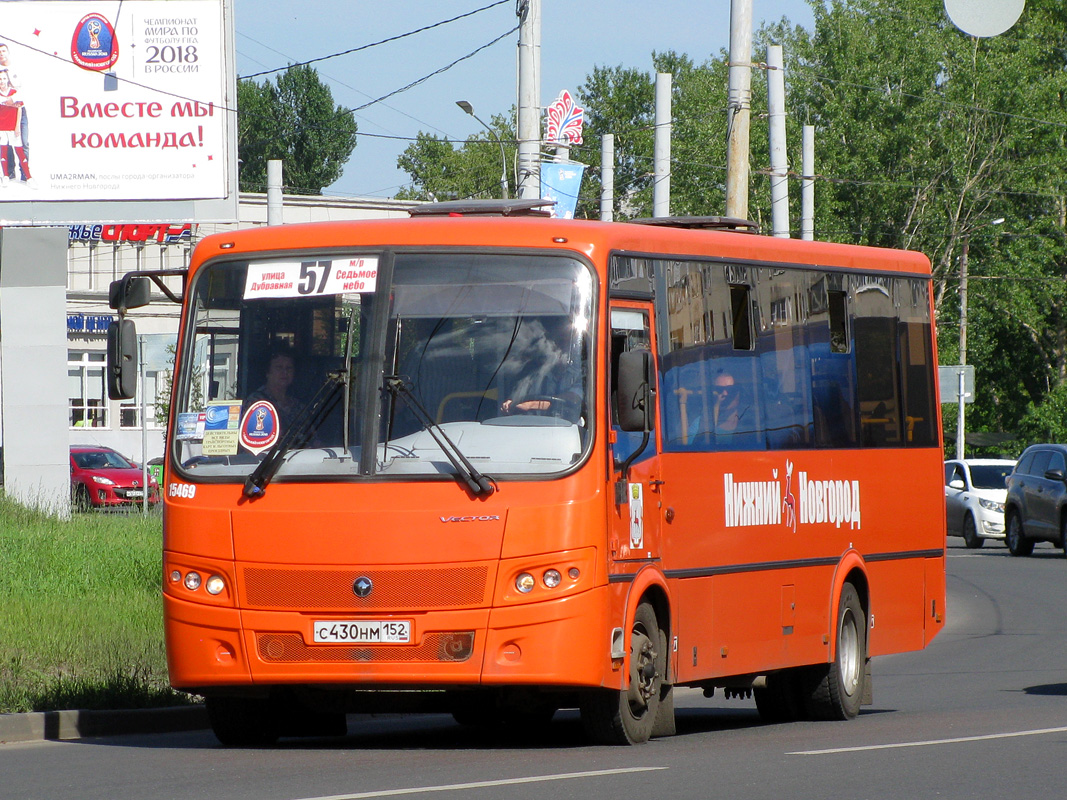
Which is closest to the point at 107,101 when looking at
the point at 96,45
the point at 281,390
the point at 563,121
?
the point at 96,45

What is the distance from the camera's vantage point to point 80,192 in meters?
31.8

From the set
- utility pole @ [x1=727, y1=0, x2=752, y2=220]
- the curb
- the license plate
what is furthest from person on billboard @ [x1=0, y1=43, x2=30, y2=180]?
the license plate

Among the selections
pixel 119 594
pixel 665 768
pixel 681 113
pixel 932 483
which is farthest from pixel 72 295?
pixel 665 768

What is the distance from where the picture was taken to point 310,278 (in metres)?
10.4

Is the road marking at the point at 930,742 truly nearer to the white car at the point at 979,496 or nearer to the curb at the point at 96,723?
the curb at the point at 96,723

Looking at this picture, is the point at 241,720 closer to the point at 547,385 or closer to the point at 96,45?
the point at 547,385

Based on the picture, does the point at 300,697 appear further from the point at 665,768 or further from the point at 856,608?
the point at 856,608

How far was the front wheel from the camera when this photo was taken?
33.6 metres

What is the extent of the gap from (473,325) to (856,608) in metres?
4.44

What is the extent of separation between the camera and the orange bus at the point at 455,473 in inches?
381

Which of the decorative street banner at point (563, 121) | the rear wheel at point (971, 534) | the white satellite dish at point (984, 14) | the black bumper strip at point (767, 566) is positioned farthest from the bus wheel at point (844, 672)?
the rear wheel at point (971, 534)

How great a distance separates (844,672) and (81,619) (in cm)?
554

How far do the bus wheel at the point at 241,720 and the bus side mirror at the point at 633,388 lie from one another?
258 cm

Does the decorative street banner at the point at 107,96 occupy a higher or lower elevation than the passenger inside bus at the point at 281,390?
higher
